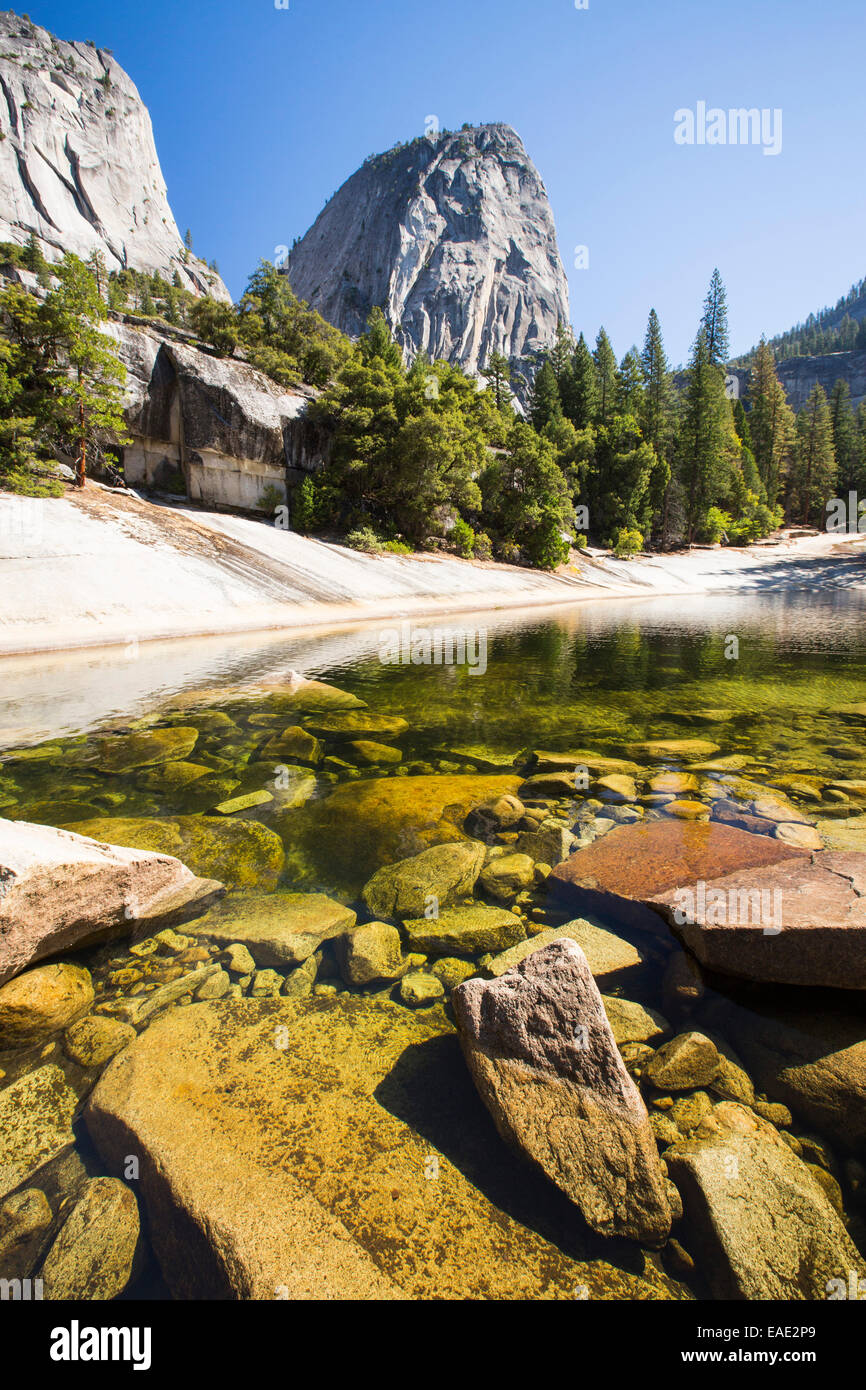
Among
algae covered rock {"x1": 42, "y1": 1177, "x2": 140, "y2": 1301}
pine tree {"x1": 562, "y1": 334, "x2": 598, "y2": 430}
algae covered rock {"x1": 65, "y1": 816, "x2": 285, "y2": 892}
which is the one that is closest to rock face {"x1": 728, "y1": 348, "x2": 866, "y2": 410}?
pine tree {"x1": 562, "y1": 334, "x2": 598, "y2": 430}

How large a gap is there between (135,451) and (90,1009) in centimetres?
4551

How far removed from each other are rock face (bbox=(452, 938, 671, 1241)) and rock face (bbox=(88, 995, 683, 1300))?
150mm

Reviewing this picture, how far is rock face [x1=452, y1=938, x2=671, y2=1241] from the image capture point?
2.61m

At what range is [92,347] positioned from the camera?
31.0 metres

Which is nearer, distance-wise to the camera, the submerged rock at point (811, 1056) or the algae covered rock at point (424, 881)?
the submerged rock at point (811, 1056)

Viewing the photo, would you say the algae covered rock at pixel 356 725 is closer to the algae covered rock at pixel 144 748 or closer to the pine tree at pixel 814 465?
the algae covered rock at pixel 144 748

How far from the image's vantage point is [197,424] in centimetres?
4153

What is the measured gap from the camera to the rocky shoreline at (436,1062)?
244cm

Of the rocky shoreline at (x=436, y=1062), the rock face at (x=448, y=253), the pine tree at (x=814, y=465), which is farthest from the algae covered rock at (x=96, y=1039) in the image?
the rock face at (x=448, y=253)

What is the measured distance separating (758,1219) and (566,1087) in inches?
36.0

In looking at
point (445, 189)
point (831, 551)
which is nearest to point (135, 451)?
point (831, 551)

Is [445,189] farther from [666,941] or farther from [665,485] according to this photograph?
[666,941]

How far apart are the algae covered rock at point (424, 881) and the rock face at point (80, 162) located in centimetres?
14087

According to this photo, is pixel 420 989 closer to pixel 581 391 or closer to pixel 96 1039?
pixel 96 1039
